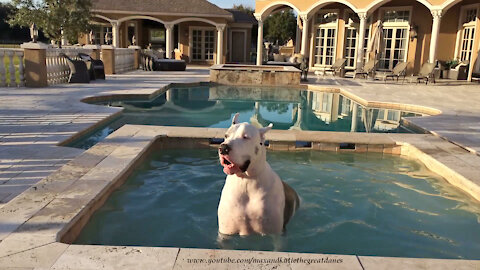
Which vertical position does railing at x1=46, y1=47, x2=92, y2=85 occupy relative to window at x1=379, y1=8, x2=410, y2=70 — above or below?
below

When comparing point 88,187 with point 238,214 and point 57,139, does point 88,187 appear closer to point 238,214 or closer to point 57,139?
point 238,214

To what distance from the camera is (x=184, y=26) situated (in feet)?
91.1

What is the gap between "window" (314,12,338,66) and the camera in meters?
23.7

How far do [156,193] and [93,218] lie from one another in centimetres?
132

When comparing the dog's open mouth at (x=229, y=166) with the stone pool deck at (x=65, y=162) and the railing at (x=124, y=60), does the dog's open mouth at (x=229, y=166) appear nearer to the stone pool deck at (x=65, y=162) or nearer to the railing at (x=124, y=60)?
the stone pool deck at (x=65, y=162)

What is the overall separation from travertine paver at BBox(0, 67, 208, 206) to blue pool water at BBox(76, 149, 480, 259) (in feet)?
3.24

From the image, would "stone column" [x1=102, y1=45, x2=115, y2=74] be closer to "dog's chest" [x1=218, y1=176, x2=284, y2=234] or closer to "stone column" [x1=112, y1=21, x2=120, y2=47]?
"stone column" [x1=112, y1=21, x2=120, y2=47]

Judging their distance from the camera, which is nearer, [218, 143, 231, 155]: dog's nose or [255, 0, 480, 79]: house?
[218, 143, 231, 155]: dog's nose

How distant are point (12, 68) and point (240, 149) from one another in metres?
11.8

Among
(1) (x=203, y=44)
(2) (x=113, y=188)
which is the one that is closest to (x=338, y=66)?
(1) (x=203, y=44)

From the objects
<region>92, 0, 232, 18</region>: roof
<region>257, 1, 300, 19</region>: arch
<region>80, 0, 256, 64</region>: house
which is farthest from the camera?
<region>80, 0, 256, 64</region>: house

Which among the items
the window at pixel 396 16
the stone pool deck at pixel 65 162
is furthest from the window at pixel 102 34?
the window at pixel 396 16

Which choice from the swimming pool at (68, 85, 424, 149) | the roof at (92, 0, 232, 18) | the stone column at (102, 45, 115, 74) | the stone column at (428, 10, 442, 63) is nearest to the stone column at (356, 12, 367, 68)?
the stone column at (428, 10, 442, 63)

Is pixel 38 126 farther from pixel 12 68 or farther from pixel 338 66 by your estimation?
pixel 338 66
